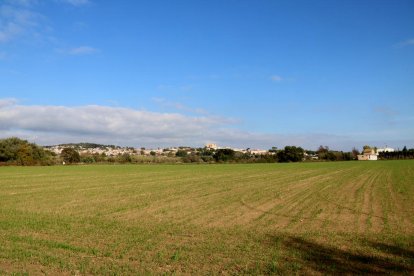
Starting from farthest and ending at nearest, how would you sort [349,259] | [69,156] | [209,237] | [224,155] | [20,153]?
[224,155] < [69,156] < [20,153] < [209,237] < [349,259]

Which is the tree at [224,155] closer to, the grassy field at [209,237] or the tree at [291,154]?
the tree at [291,154]

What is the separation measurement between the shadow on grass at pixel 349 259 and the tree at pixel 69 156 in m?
115

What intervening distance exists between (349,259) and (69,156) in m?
119

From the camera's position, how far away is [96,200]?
20828 mm

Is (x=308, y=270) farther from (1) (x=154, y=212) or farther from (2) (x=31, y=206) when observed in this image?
(2) (x=31, y=206)

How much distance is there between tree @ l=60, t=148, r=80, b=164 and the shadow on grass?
11548 cm

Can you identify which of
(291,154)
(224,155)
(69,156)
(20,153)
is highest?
(291,154)

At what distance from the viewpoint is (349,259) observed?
8.60 meters

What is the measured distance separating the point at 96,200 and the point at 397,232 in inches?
570

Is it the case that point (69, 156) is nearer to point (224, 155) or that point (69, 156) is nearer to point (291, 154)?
point (224, 155)

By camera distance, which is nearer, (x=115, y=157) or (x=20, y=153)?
(x=20, y=153)

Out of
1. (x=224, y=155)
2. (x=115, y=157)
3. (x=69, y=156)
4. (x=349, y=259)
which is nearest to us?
(x=349, y=259)

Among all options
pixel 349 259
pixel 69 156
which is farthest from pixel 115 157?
pixel 349 259

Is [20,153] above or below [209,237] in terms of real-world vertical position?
above
